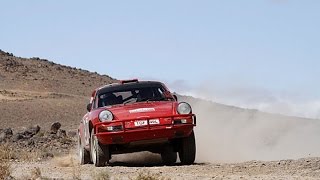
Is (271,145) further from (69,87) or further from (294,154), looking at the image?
(69,87)

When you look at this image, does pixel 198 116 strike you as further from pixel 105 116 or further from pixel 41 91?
pixel 41 91

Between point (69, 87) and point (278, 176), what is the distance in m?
68.0

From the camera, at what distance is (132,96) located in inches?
703

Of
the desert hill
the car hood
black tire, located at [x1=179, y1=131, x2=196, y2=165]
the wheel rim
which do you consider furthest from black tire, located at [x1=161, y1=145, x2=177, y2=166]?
the desert hill

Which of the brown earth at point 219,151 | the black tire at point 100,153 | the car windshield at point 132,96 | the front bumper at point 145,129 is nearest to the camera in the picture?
the brown earth at point 219,151

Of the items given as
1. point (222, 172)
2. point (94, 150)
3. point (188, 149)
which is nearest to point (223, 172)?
point (222, 172)

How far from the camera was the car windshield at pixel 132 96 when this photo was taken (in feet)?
57.6

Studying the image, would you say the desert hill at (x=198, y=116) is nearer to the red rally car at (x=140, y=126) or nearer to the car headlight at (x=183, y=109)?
the red rally car at (x=140, y=126)

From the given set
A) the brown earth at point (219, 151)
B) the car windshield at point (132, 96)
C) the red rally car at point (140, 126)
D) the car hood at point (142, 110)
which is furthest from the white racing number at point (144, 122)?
the car windshield at point (132, 96)

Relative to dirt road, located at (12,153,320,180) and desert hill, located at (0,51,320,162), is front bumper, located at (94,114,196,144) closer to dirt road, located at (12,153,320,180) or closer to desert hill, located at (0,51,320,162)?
dirt road, located at (12,153,320,180)

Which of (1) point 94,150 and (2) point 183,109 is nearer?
(2) point 183,109

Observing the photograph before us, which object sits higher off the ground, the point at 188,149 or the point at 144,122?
→ the point at 144,122

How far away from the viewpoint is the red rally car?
16.0 m

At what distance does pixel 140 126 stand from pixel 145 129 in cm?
11
